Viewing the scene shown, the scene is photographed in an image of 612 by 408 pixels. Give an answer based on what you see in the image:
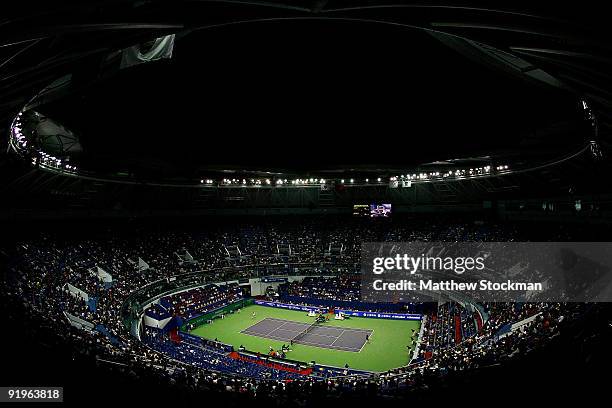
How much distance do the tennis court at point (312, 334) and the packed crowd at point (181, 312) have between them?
19.8 ft

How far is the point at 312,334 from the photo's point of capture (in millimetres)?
35344

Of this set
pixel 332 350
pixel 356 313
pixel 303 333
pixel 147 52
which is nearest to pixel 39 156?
pixel 147 52

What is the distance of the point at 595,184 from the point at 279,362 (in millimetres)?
29759

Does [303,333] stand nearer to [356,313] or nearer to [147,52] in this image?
[356,313]

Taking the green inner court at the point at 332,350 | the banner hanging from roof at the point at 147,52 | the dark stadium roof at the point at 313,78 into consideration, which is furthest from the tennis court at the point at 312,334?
the banner hanging from roof at the point at 147,52

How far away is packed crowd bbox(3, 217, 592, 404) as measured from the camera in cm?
1442

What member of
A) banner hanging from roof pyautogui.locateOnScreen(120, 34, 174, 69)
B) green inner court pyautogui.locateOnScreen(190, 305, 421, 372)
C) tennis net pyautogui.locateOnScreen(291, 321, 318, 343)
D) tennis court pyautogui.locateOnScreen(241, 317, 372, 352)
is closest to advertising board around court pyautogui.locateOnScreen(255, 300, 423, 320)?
green inner court pyautogui.locateOnScreen(190, 305, 421, 372)

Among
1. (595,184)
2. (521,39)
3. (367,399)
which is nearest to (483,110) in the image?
(521,39)

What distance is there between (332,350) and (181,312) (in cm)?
1601

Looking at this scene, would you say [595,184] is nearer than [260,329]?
Yes

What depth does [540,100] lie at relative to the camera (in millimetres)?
20328

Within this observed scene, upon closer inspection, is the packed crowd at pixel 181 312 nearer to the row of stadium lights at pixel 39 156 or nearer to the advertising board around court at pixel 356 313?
the advertising board around court at pixel 356 313

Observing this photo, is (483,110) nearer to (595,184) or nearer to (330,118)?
(330,118)

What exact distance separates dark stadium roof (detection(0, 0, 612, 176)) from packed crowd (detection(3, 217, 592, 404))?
31.5 feet
